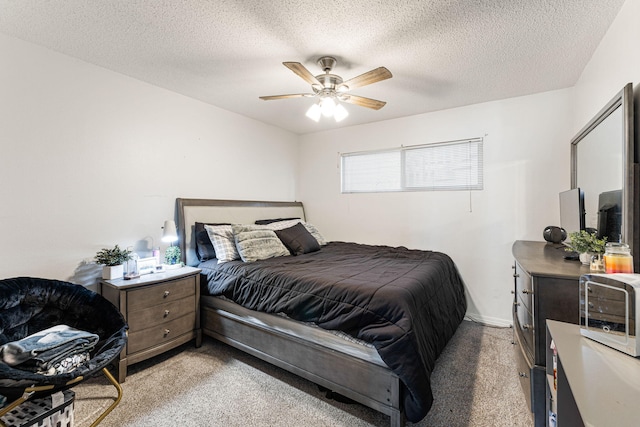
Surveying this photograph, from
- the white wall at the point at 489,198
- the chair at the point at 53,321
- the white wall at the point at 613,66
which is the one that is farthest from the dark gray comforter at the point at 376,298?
the white wall at the point at 613,66

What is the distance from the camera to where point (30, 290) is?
5.76 ft

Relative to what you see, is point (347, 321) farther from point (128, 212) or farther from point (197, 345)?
point (128, 212)

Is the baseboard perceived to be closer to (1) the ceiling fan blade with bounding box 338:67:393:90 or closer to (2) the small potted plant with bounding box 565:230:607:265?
(2) the small potted plant with bounding box 565:230:607:265

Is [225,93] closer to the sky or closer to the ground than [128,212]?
closer to the sky

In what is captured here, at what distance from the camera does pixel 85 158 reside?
233 cm

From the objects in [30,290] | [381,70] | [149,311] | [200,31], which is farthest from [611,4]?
[30,290]

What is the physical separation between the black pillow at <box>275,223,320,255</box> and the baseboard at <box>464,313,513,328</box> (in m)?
1.90

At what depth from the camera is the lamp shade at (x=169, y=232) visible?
2665 millimetres

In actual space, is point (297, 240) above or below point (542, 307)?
above

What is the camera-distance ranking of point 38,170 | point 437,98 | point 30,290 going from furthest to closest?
1. point 437,98
2. point 38,170
3. point 30,290

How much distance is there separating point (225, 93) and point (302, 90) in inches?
32.4

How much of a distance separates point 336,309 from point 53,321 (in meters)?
1.80

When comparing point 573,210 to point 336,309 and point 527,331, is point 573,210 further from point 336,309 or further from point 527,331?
point 336,309

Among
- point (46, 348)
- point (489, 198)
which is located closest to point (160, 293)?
point (46, 348)
